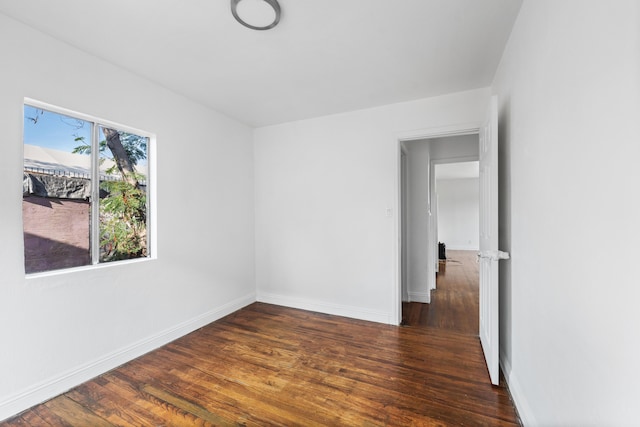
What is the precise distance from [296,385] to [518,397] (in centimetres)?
146

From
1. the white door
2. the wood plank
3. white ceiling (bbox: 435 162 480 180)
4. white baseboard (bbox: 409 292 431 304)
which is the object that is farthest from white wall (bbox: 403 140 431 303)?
white ceiling (bbox: 435 162 480 180)

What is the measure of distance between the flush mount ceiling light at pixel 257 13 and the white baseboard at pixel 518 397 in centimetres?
272

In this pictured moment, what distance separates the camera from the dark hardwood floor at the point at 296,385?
1736mm

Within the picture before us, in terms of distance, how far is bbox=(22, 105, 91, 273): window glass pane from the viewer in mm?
1914

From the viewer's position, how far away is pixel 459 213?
9648 mm

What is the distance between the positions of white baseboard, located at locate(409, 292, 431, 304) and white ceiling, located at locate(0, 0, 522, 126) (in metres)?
2.59

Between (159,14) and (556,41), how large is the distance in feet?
7.04

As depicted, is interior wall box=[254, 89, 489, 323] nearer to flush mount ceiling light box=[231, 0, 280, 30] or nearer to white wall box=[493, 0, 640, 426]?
white wall box=[493, 0, 640, 426]

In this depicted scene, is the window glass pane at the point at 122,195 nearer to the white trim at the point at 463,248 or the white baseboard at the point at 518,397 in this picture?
the white baseboard at the point at 518,397

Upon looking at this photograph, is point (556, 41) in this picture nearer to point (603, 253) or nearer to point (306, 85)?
point (603, 253)

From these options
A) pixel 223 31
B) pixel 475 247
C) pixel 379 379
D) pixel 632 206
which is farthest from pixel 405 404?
pixel 475 247

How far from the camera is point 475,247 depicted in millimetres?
9398

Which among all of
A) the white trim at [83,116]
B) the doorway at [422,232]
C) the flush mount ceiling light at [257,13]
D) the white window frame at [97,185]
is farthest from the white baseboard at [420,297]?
the white trim at [83,116]

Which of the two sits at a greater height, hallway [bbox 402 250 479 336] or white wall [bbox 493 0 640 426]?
white wall [bbox 493 0 640 426]
